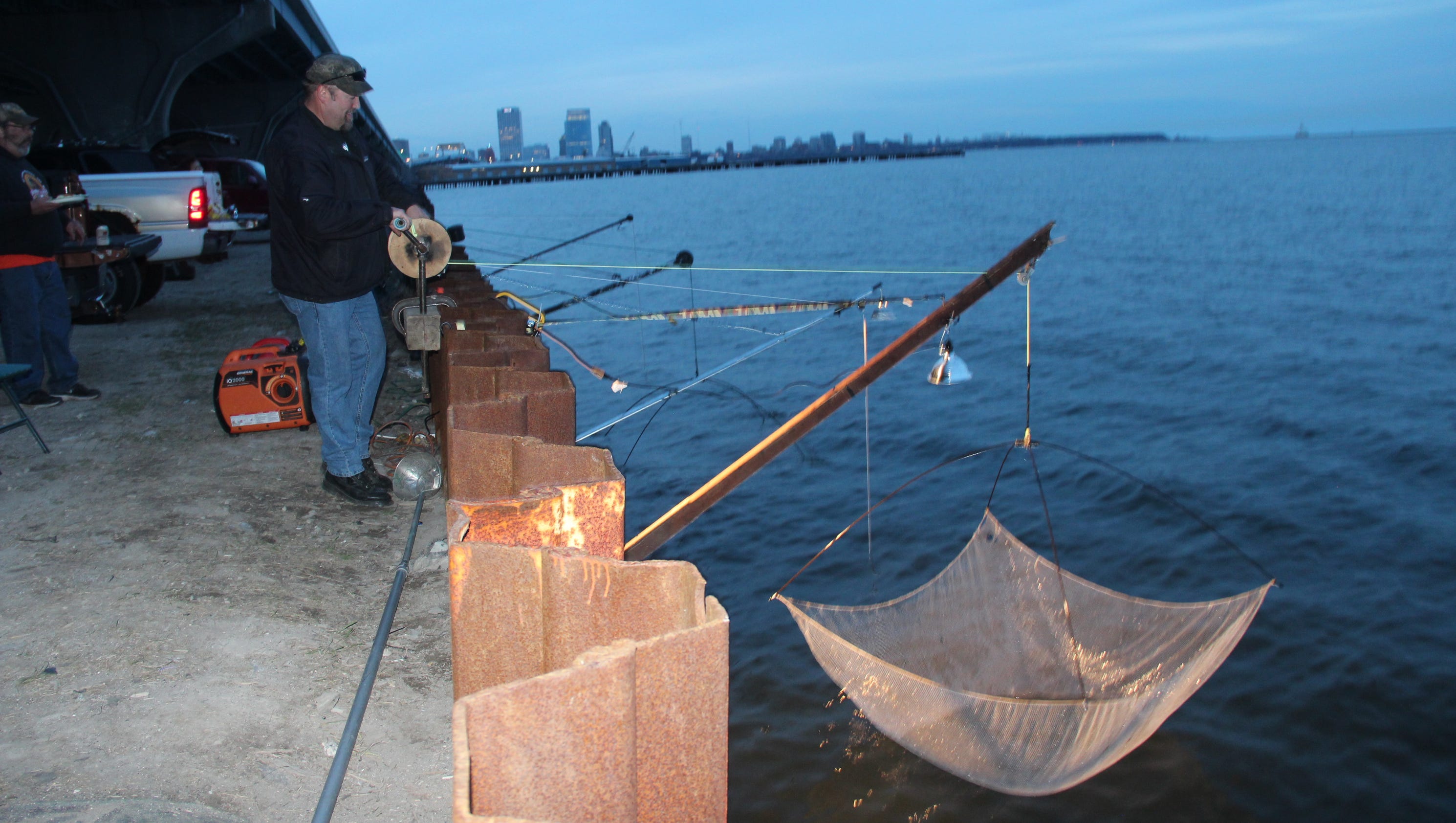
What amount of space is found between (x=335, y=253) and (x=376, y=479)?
1.38 metres

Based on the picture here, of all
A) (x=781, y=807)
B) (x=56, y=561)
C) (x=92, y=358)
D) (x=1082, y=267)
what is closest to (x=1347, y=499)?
(x=781, y=807)

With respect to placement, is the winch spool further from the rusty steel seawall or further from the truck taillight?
the truck taillight

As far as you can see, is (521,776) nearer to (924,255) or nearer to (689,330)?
(689,330)

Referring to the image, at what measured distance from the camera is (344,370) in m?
5.68

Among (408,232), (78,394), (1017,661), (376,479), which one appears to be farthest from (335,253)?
(1017,661)

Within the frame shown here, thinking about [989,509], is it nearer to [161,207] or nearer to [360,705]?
[360,705]

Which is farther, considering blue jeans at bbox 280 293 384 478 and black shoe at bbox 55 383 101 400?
black shoe at bbox 55 383 101 400

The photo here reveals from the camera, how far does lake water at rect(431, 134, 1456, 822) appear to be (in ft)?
18.4

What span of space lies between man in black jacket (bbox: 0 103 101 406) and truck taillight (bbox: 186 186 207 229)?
5603 mm

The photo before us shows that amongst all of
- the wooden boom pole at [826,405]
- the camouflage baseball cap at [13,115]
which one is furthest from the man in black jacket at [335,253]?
the camouflage baseball cap at [13,115]

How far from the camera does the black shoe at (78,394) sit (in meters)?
8.02

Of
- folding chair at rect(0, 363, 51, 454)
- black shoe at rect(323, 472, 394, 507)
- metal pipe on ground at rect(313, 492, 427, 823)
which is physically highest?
folding chair at rect(0, 363, 51, 454)

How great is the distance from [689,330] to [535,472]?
16.6m

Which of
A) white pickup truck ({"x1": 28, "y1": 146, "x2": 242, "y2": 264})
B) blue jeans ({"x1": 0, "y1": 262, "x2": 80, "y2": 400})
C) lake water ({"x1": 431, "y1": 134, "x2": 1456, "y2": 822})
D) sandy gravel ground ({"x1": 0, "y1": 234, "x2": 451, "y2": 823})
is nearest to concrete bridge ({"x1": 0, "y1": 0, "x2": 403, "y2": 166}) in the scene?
lake water ({"x1": 431, "y1": 134, "x2": 1456, "y2": 822})
